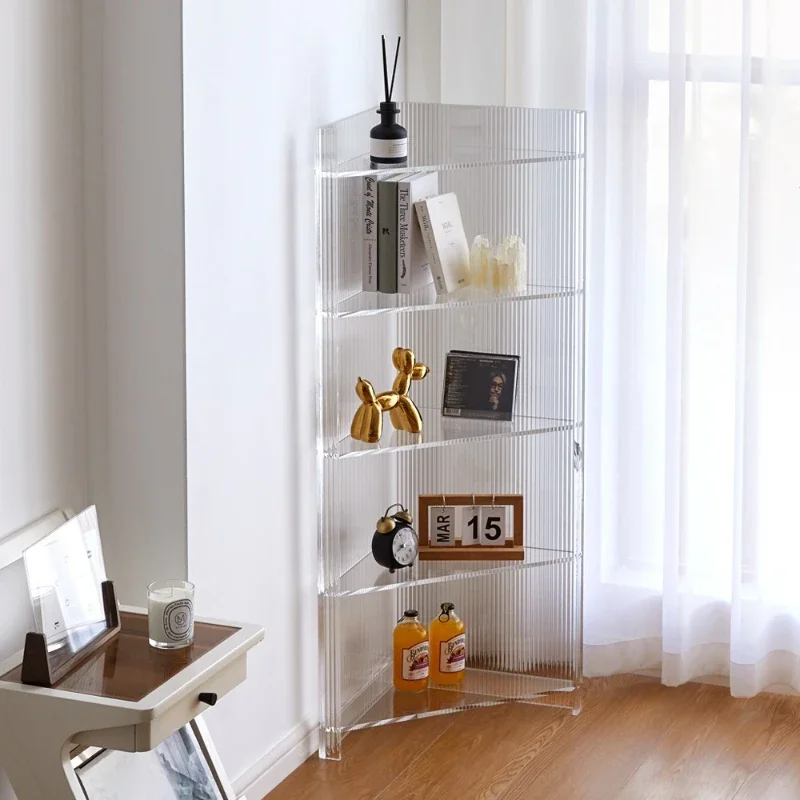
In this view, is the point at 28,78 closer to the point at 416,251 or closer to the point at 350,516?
the point at 416,251

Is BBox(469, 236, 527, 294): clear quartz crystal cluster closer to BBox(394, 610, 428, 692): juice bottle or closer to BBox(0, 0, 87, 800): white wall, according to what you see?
BBox(394, 610, 428, 692): juice bottle

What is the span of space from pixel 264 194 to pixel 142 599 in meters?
0.85

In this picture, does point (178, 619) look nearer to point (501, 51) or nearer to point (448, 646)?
point (448, 646)

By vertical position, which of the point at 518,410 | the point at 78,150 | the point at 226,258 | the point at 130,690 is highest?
the point at 78,150

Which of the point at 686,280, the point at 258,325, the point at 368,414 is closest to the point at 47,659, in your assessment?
the point at 258,325

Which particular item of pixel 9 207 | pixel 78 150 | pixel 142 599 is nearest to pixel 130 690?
A: pixel 142 599

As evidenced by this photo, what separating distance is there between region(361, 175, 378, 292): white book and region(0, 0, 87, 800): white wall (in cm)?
72

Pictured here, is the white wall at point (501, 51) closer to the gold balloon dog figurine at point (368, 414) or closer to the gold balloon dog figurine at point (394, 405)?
the gold balloon dog figurine at point (394, 405)

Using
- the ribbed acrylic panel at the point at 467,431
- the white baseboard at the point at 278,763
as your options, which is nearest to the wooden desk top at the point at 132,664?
the white baseboard at the point at 278,763

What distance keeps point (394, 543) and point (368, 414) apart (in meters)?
0.34

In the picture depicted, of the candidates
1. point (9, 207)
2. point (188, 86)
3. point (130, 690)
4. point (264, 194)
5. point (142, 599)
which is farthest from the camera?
point (264, 194)

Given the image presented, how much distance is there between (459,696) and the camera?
309cm

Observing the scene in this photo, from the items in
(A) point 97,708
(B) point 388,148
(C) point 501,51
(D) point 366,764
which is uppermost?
(C) point 501,51

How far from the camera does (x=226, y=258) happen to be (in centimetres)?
235
